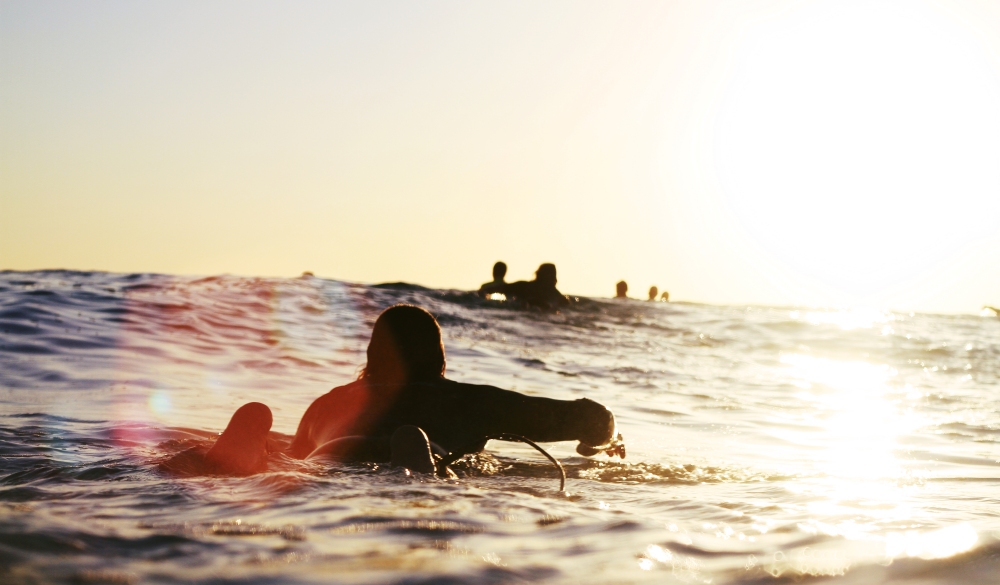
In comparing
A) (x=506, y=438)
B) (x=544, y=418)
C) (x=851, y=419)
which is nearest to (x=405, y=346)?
(x=506, y=438)

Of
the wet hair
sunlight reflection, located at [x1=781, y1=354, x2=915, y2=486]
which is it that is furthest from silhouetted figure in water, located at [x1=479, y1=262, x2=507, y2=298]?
the wet hair

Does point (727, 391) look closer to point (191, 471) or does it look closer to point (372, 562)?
point (191, 471)

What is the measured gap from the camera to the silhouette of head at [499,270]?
24.7 metres

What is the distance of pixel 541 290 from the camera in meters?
21.9

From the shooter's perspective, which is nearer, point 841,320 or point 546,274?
point 546,274

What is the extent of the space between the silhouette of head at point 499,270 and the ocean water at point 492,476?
744 centimetres

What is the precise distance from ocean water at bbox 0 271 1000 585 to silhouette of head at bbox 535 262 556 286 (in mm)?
5048

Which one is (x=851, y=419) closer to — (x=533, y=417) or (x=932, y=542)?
(x=533, y=417)

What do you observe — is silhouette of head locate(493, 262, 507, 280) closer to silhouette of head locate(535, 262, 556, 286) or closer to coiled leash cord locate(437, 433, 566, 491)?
silhouette of head locate(535, 262, 556, 286)

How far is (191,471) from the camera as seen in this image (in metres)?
4.55

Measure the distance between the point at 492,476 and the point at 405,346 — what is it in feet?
3.05

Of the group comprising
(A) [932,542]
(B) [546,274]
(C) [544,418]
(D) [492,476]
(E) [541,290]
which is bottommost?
(D) [492,476]

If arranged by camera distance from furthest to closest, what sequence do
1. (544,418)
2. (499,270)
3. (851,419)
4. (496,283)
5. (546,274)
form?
(499,270)
(496,283)
(546,274)
(851,419)
(544,418)

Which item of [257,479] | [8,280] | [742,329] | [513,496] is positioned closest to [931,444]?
[513,496]
